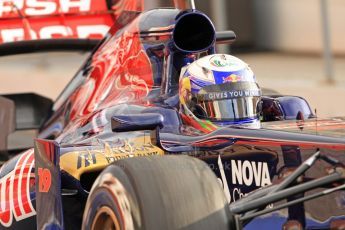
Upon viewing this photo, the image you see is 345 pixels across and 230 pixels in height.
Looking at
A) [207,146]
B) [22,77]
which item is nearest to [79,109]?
[207,146]

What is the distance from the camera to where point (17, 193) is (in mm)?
7070

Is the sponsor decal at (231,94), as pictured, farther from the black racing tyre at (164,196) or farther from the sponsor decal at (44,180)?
the black racing tyre at (164,196)

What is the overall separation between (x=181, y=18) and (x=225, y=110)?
3.36 ft

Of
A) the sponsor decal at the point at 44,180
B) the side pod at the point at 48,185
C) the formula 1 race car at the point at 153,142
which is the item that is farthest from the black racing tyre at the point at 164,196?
the sponsor decal at the point at 44,180

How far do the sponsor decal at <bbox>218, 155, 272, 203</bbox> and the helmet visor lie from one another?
648mm

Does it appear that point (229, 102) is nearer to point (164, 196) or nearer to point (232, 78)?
point (232, 78)

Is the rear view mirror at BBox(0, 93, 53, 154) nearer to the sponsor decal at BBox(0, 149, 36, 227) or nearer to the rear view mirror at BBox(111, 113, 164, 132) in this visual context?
the sponsor decal at BBox(0, 149, 36, 227)

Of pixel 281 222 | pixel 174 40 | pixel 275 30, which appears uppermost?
pixel 174 40

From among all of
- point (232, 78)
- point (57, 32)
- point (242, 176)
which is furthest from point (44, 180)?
point (57, 32)

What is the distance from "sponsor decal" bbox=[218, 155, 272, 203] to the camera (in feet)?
19.6

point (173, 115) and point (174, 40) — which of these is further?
point (174, 40)

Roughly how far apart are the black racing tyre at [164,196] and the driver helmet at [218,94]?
1.16 metres

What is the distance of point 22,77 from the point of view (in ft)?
56.3

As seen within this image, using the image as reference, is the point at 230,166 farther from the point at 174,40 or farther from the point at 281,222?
the point at 174,40
